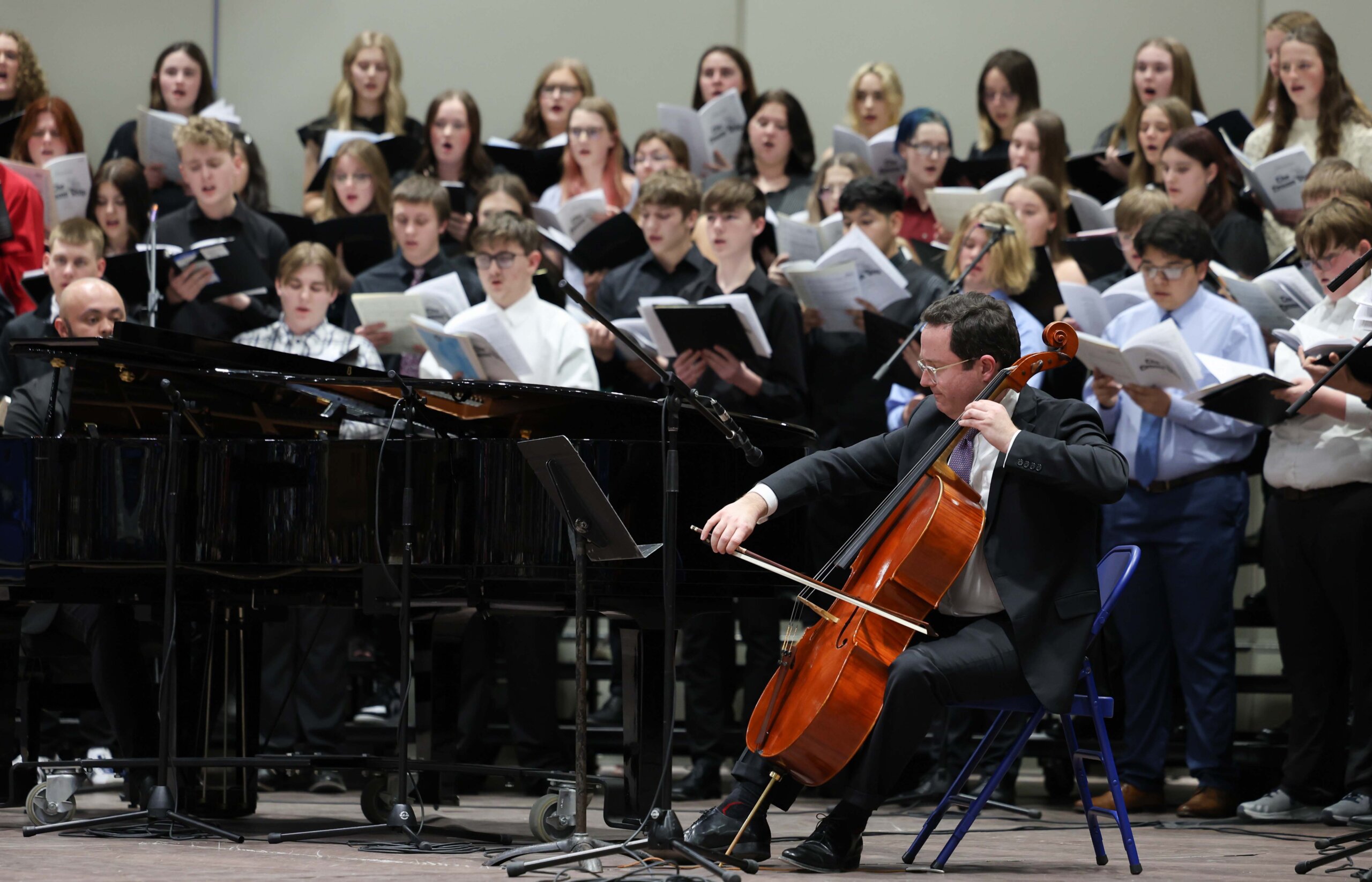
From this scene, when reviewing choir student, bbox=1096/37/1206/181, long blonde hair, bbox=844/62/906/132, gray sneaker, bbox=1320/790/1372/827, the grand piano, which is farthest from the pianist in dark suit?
choir student, bbox=1096/37/1206/181

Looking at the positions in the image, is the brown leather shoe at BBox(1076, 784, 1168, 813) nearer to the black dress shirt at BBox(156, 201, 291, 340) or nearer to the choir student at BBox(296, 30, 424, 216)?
the black dress shirt at BBox(156, 201, 291, 340)

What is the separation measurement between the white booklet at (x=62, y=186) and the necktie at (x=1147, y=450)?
453 centimetres

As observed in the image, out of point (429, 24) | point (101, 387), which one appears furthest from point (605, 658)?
point (429, 24)

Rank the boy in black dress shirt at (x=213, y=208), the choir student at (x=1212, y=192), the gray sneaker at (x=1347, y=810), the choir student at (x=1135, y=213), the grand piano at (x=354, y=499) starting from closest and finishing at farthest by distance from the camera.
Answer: the grand piano at (x=354, y=499)
the gray sneaker at (x=1347, y=810)
the choir student at (x=1135, y=213)
the choir student at (x=1212, y=192)
the boy in black dress shirt at (x=213, y=208)

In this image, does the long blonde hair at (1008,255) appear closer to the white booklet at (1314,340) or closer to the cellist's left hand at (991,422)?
the white booklet at (1314,340)

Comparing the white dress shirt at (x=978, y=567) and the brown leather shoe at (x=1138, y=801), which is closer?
the white dress shirt at (x=978, y=567)

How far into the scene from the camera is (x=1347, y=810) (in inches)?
188

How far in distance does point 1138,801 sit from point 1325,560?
1.01 m

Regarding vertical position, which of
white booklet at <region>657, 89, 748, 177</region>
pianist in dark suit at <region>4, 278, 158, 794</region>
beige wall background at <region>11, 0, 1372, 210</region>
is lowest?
pianist in dark suit at <region>4, 278, 158, 794</region>

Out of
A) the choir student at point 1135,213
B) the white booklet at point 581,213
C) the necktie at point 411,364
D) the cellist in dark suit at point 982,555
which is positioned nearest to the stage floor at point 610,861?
the cellist in dark suit at point 982,555

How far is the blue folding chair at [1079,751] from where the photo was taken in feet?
12.4

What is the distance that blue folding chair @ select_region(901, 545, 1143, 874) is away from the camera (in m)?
3.79

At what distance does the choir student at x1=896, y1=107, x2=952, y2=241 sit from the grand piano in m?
2.80

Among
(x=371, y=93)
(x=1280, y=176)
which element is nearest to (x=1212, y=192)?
(x=1280, y=176)
